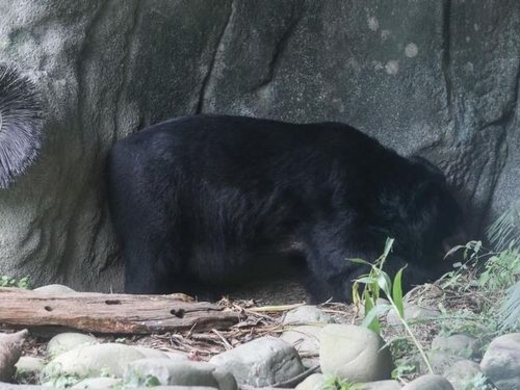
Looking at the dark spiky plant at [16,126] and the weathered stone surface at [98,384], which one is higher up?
the dark spiky plant at [16,126]

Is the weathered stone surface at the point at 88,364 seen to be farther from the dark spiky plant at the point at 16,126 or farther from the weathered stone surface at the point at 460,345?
the dark spiky plant at the point at 16,126

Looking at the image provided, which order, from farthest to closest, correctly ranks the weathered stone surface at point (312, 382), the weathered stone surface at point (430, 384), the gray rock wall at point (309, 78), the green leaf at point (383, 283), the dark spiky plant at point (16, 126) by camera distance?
the gray rock wall at point (309, 78), the dark spiky plant at point (16, 126), the green leaf at point (383, 283), the weathered stone surface at point (312, 382), the weathered stone surface at point (430, 384)

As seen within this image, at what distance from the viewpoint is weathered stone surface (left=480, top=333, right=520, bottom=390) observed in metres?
3.43

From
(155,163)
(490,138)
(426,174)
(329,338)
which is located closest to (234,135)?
(155,163)

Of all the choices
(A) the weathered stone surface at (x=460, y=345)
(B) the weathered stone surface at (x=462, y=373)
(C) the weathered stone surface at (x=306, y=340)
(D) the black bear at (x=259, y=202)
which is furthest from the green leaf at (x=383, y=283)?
(D) the black bear at (x=259, y=202)

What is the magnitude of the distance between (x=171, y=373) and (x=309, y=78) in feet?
11.7

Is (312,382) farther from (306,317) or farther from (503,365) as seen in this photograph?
(306,317)

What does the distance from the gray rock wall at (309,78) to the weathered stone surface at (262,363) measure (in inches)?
83.1

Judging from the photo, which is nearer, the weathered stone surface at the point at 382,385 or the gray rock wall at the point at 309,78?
the weathered stone surface at the point at 382,385

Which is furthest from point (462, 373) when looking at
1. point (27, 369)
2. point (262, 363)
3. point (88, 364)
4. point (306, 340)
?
point (27, 369)

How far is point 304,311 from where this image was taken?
5.01 m

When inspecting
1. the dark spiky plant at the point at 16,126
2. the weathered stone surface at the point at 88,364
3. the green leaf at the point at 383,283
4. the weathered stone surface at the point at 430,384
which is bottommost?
the weathered stone surface at the point at 88,364

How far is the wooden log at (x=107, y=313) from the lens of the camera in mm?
4453

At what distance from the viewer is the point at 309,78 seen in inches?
261
